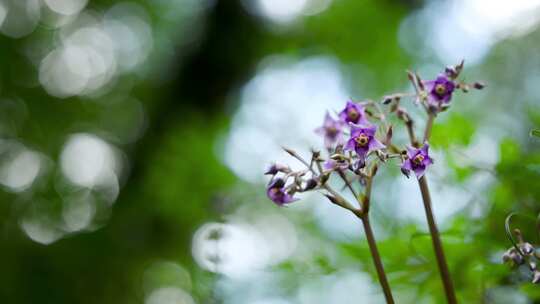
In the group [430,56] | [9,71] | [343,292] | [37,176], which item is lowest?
[343,292]

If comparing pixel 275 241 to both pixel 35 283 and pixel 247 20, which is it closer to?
pixel 35 283

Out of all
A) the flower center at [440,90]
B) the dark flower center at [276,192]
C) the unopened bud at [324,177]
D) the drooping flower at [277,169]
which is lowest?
the unopened bud at [324,177]

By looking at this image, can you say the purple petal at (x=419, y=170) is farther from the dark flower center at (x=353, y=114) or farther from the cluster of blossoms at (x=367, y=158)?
the dark flower center at (x=353, y=114)

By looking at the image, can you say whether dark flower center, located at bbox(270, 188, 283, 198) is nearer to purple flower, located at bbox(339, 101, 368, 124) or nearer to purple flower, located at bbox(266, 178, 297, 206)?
purple flower, located at bbox(266, 178, 297, 206)

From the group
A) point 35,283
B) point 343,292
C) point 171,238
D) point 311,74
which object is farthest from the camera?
point 311,74

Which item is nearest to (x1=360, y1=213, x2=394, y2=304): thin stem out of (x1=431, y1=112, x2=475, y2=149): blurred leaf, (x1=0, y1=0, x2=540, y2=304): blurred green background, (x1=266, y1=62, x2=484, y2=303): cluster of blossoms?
(x1=266, y1=62, x2=484, y2=303): cluster of blossoms

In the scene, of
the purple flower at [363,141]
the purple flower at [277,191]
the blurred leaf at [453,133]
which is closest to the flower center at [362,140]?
the purple flower at [363,141]

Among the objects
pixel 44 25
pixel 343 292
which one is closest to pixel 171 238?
pixel 343 292

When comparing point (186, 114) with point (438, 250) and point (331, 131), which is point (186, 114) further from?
point (438, 250)

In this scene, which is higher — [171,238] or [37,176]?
[37,176]
